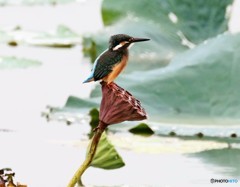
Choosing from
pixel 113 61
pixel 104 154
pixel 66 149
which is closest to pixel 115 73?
pixel 113 61

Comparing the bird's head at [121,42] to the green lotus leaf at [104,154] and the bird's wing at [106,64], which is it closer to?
the bird's wing at [106,64]

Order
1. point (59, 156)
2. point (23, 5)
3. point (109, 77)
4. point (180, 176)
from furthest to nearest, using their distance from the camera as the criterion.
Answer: point (23, 5)
point (59, 156)
point (180, 176)
point (109, 77)

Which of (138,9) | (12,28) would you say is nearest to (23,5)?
(12,28)

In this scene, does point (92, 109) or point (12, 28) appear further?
point (12, 28)

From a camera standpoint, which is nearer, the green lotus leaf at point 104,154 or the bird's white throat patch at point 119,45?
the bird's white throat patch at point 119,45

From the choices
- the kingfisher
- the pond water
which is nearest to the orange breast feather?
the kingfisher

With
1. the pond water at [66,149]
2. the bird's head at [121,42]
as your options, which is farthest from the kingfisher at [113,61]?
the pond water at [66,149]

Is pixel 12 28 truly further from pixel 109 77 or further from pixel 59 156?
pixel 109 77

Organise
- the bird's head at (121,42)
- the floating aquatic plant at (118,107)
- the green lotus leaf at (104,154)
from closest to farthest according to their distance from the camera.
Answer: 1. the floating aquatic plant at (118,107)
2. the bird's head at (121,42)
3. the green lotus leaf at (104,154)
